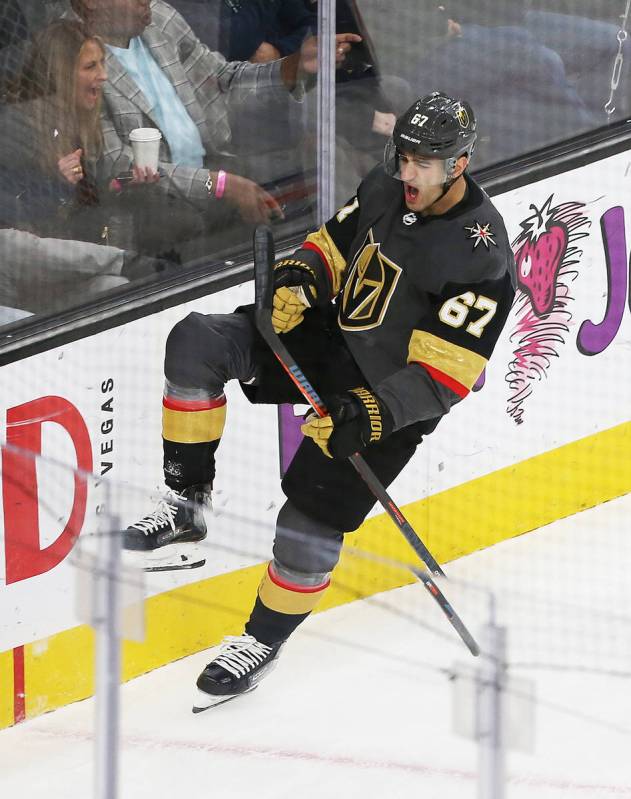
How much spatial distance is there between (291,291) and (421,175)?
1.15 feet

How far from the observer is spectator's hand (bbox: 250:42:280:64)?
3.38 meters

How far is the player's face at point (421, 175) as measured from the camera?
8.96ft

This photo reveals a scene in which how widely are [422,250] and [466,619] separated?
803 millimetres

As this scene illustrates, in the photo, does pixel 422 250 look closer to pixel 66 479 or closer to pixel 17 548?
pixel 66 479

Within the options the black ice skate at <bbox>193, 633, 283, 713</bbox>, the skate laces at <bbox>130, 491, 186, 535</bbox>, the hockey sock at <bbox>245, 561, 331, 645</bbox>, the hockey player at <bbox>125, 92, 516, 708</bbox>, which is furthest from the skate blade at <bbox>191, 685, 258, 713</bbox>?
the skate laces at <bbox>130, 491, 186, 535</bbox>

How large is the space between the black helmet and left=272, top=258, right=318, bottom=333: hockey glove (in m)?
0.28

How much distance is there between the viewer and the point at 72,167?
3.12 metres

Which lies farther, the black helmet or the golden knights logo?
the golden knights logo

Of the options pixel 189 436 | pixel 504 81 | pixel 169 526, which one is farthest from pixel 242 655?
pixel 504 81

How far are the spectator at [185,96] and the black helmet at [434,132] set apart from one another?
A: 68 cm

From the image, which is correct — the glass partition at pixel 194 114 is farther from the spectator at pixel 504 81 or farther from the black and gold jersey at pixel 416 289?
the black and gold jersey at pixel 416 289

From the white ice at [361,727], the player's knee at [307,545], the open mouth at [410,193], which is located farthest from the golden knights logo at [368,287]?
the white ice at [361,727]

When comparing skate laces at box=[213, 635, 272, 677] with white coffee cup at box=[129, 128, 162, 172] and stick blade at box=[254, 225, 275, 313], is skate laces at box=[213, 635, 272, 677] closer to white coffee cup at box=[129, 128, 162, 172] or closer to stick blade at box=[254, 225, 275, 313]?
stick blade at box=[254, 225, 275, 313]

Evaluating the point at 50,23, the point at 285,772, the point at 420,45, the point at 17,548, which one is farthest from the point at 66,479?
the point at 420,45
